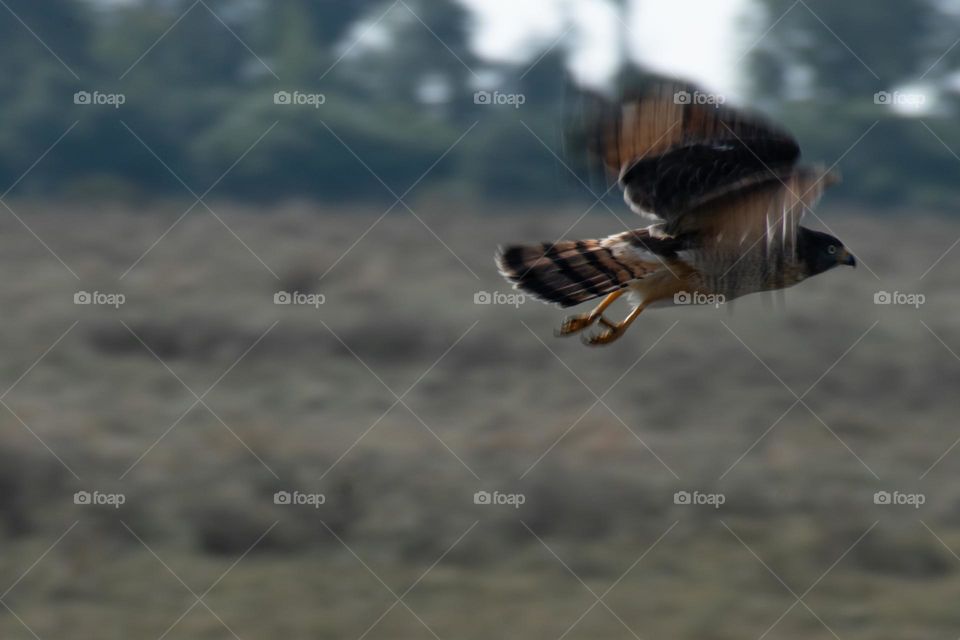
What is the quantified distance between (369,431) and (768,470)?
3251mm

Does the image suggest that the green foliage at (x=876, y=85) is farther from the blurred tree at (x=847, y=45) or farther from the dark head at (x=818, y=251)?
the dark head at (x=818, y=251)

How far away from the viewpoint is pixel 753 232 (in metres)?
3.12

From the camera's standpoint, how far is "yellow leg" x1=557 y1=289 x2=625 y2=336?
403cm

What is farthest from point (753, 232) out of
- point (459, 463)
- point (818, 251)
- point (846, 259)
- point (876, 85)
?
point (876, 85)

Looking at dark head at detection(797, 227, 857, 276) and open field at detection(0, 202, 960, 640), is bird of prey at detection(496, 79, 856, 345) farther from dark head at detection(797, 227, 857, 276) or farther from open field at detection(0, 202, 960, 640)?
open field at detection(0, 202, 960, 640)

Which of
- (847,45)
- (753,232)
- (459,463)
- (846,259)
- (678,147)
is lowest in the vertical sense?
(459,463)

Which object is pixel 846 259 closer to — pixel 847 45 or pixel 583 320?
pixel 583 320

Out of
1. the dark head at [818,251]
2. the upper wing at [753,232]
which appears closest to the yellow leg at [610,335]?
the upper wing at [753,232]

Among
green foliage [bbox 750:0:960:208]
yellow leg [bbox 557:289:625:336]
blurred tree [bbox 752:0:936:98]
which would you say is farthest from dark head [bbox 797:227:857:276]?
blurred tree [bbox 752:0:936:98]

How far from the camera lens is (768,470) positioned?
10391mm

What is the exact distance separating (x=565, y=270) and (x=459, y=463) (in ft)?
21.2

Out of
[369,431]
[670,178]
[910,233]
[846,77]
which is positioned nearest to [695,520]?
[369,431]

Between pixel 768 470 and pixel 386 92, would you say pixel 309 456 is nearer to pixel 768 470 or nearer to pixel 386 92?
pixel 768 470

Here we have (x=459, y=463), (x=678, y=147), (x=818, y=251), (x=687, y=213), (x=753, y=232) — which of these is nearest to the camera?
(x=753, y=232)
